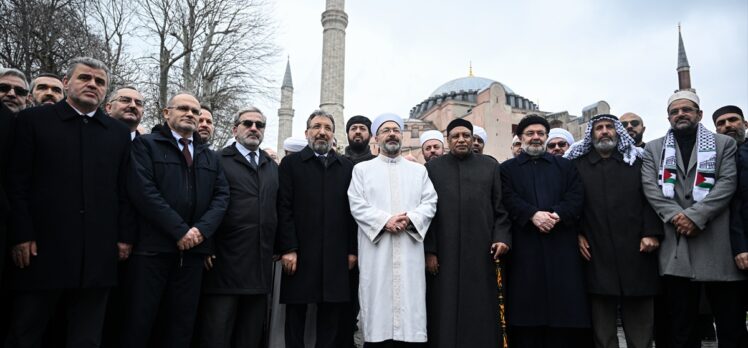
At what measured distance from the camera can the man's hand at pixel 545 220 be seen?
365cm

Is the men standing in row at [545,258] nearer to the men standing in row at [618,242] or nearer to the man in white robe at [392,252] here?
the men standing in row at [618,242]

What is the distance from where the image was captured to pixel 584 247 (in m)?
3.82

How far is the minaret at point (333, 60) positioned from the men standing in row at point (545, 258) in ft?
64.5

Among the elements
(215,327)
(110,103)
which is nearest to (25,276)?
(215,327)

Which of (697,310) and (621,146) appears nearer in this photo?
(697,310)

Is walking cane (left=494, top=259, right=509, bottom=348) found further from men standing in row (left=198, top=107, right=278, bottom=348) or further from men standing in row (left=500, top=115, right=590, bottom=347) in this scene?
men standing in row (left=198, top=107, right=278, bottom=348)

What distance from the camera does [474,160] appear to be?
4070 mm

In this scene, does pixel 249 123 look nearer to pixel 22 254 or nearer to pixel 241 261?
pixel 241 261

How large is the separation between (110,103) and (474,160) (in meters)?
3.34

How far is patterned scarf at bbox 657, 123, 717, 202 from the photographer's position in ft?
11.9

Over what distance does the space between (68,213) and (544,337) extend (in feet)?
11.4

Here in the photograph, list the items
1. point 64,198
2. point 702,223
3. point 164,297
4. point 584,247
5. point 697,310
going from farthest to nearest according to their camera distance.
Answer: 1. point 584,247
2. point 697,310
3. point 702,223
4. point 164,297
5. point 64,198

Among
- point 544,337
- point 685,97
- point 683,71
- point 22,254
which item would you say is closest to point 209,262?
point 22,254

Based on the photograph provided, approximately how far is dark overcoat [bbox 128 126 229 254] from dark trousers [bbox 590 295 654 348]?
3.00 metres
